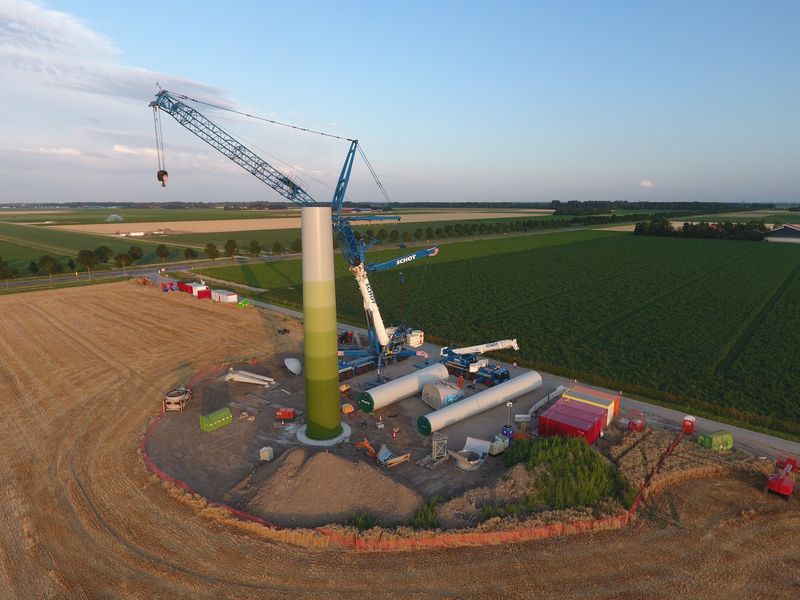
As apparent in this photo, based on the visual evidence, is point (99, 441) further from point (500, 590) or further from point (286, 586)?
point (500, 590)

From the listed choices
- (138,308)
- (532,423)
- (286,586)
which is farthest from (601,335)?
(138,308)

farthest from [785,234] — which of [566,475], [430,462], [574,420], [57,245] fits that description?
[57,245]

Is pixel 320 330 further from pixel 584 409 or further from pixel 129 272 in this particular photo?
pixel 129 272

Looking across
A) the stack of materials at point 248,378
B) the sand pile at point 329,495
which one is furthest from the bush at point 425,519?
the stack of materials at point 248,378

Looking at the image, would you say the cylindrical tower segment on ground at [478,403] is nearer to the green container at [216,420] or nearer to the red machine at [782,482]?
the green container at [216,420]

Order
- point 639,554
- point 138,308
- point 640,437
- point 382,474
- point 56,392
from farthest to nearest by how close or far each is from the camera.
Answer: point 138,308 < point 56,392 < point 640,437 < point 382,474 < point 639,554

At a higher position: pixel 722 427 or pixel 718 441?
pixel 718 441

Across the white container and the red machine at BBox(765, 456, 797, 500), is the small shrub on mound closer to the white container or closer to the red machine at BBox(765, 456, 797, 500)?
the red machine at BBox(765, 456, 797, 500)
